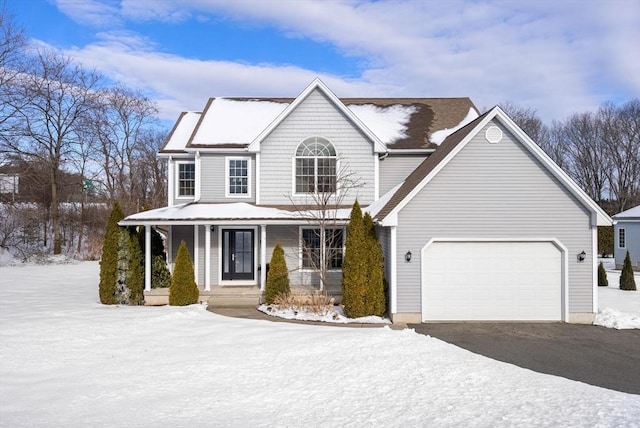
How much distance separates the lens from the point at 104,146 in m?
38.9

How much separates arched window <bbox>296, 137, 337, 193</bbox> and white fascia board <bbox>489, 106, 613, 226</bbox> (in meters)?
6.20

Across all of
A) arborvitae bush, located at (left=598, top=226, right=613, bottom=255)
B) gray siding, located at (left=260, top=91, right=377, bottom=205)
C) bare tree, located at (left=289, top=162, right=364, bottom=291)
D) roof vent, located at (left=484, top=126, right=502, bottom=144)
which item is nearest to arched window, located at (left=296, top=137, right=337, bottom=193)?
bare tree, located at (left=289, top=162, right=364, bottom=291)

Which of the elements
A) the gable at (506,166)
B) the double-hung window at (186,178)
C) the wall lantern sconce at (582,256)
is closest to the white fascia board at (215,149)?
the double-hung window at (186,178)

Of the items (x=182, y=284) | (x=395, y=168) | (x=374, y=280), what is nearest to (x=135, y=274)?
(x=182, y=284)

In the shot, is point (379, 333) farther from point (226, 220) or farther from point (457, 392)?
point (226, 220)

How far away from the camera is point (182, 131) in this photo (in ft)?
61.6

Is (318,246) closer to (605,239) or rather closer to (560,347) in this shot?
(560,347)

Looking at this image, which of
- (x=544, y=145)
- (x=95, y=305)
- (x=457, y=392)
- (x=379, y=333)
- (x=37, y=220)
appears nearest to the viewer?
(x=457, y=392)

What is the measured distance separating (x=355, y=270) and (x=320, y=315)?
163 centimetres

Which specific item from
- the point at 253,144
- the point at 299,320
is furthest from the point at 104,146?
the point at 299,320

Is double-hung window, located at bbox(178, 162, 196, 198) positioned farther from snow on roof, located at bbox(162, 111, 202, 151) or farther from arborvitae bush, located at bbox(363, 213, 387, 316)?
arborvitae bush, located at bbox(363, 213, 387, 316)

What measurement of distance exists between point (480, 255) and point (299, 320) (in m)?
5.26

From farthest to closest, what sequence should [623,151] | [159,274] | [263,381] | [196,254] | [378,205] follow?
[623,151] < [196,254] < [159,274] < [378,205] < [263,381]

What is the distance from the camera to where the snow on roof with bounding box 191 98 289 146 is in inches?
660
